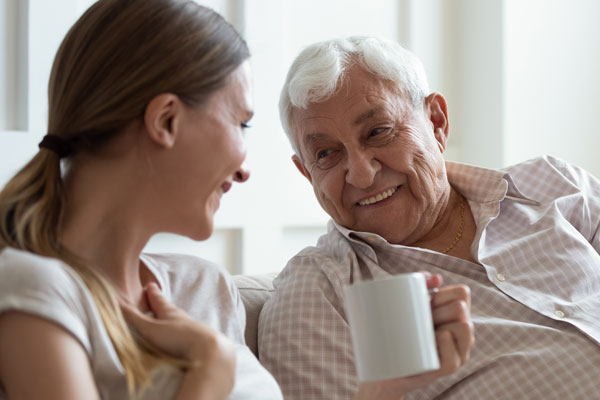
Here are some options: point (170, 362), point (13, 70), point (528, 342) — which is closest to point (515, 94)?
point (528, 342)

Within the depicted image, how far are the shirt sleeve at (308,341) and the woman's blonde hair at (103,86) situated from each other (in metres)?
0.52

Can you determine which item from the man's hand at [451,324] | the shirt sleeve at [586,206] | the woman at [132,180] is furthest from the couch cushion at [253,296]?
the shirt sleeve at [586,206]

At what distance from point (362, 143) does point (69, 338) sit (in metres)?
0.91

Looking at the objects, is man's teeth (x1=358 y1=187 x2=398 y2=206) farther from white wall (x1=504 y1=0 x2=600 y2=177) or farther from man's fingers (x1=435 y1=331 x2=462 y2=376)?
white wall (x1=504 y1=0 x2=600 y2=177)

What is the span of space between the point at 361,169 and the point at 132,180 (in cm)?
69

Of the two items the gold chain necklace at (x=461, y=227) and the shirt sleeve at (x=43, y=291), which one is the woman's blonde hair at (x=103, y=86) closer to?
the shirt sleeve at (x=43, y=291)

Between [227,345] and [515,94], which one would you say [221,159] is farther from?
[515,94]

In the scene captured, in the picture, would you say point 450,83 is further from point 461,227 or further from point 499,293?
point 499,293

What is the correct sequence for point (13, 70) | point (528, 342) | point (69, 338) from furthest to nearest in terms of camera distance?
1. point (13, 70)
2. point (528, 342)
3. point (69, 338)

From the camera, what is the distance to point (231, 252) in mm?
2150

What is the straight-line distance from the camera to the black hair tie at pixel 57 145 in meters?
1.01

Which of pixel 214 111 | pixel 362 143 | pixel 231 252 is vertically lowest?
pixel 231 252

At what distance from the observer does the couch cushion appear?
154cm

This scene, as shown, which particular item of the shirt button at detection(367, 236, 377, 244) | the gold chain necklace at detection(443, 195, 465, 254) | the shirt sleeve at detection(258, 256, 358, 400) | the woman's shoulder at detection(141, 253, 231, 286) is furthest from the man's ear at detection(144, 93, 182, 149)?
the gold chain necklace at detection(443, 195, 465, 254)
